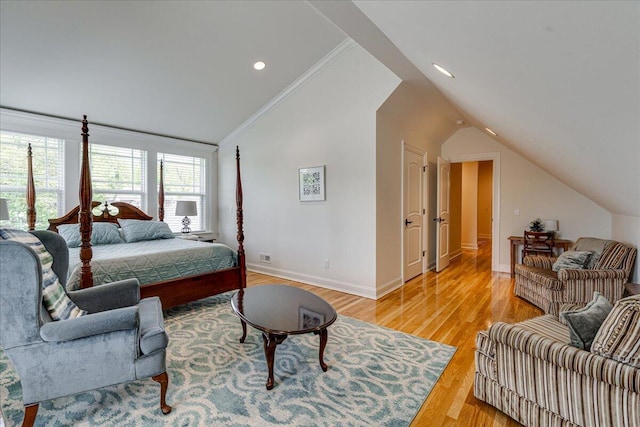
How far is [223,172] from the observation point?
19.9ft

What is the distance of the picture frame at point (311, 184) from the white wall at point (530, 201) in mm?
3123

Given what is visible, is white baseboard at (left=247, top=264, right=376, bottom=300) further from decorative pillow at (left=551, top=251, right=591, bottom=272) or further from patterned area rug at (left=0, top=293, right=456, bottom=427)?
decorative pillow at (left=551, top=251, right=591, bottom=272)

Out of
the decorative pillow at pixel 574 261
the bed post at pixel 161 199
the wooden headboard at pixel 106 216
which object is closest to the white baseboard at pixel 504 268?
the decorative pillow at pixel 574 261

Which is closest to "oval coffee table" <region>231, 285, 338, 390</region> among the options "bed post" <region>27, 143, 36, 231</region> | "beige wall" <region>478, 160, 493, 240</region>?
"bed post" <region>27, 143, 36, 231</region>

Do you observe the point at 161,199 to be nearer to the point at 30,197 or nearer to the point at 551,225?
the point at 30,197

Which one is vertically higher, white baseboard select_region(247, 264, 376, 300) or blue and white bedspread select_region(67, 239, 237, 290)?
blue and white bedspread select_region(67, 239, 237, 290)

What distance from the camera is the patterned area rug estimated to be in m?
1.75

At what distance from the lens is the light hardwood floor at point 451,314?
1.80m

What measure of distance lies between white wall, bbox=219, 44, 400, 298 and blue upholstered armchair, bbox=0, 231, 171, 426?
8.92 feet

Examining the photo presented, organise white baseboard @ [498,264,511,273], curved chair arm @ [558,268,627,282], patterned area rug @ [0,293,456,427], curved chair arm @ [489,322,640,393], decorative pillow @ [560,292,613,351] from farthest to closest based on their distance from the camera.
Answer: white baseboard @ [498,264,511,273] → curved chair arm @ [558,268,627,282] → patterned area rug @ [0,293,456,427] → decorative pillow @ [560,292,613,351] → curved chair arm @ [489,322,640,393]

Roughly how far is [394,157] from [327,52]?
1.71 m

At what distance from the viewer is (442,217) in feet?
18.0

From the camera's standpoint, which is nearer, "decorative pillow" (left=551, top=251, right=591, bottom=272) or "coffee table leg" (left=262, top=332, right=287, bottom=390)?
"coffee table leg" (left=262, top=332, right=287, bottom=390)

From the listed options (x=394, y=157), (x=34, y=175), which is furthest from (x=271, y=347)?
(x=34, y=175)
